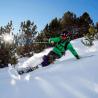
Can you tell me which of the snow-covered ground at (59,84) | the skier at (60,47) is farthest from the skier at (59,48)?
the snow-covered ground at (59,84)

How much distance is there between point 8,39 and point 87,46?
6.30 m

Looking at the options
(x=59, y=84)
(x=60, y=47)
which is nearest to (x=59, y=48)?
(x=60, y=47)

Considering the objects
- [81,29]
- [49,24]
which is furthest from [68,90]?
[81,29]

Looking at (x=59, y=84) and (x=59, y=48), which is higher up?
(x=59, y=48)

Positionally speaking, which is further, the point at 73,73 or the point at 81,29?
the point at 81,29

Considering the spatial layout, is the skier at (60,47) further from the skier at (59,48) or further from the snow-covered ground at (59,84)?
the snow-covered ground at (59,84)

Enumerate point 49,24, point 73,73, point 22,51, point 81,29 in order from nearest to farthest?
point 73,73
point 22,51
point 49,24
point 81,29

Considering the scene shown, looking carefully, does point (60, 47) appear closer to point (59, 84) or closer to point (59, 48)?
point (59, 48)

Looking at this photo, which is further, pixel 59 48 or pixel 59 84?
pixel 59 48

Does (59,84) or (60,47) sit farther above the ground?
(60,47)

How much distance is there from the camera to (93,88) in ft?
17.7

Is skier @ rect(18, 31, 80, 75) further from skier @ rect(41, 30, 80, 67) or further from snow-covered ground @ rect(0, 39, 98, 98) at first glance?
snow-covered ground @ rect(0, 39, 98, 98)

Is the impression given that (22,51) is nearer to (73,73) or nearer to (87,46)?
(87,46)

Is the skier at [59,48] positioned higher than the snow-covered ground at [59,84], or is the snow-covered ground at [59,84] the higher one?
the skier at [59,48]
